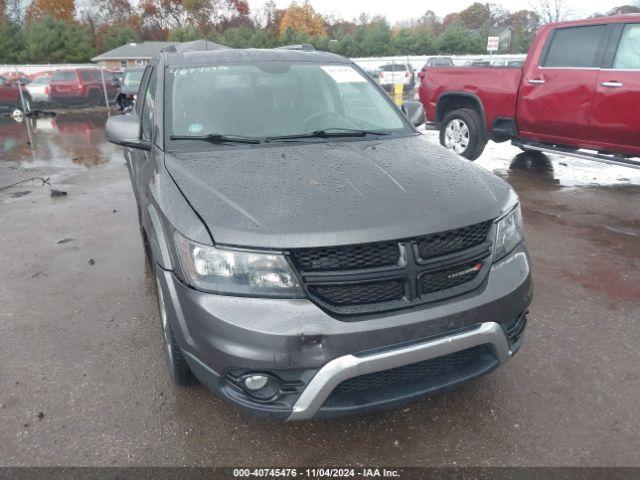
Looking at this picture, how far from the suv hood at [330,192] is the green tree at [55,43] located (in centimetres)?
4801

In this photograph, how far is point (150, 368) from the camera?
3027mm

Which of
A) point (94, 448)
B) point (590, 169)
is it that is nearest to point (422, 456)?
point (94, 448)

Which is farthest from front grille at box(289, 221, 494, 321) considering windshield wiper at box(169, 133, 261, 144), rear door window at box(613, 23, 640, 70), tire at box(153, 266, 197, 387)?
rear door window at box(613, 23, 640, 70)

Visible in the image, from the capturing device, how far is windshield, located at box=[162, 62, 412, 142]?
3.14 m

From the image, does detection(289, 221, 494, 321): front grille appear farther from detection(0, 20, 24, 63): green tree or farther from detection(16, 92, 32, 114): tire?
detection(0, 20, 24, 63): green tree

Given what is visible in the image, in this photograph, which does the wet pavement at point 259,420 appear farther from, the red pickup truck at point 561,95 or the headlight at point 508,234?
the red pickup truck at point 561,95

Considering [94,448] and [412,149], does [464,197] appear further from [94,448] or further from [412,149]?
[94,448]

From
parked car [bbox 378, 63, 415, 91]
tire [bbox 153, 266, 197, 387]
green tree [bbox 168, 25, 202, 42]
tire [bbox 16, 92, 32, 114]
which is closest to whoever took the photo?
tire [bbox 153, 266, 197, 387]

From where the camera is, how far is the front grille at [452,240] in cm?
216

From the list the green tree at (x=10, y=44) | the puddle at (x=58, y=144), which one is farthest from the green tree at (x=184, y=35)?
the puddle at (x=58, y=144)

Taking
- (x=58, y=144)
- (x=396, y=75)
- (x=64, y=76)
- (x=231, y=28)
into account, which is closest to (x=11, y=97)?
(x=64, y=76)

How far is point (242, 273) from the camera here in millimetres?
2074

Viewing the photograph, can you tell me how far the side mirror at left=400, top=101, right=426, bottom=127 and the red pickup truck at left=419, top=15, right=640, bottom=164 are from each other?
322 cm

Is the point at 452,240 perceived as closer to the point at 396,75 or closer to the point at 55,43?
the point at 396,75
